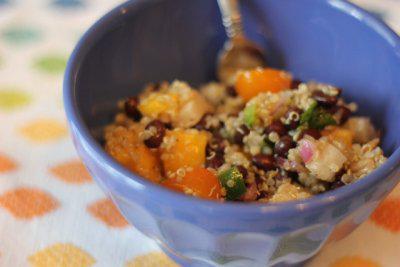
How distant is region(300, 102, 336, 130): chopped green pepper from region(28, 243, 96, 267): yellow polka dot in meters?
0.43

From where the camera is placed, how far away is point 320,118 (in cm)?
101

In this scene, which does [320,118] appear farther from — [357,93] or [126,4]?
[126,4]

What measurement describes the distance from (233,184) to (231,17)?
435mm

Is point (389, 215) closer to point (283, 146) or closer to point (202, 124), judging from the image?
point (283, 146)

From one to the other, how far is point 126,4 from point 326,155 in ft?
1.53

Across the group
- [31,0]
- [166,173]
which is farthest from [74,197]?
[31,0]

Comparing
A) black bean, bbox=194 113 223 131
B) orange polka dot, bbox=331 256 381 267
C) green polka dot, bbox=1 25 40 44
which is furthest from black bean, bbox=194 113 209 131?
green polka dot, bbox=1 25 40 44

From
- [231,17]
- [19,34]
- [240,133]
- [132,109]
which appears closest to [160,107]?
[132,109]

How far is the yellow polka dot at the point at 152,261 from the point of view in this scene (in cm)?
92

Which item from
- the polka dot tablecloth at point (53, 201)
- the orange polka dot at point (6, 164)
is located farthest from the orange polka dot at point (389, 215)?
the orange polka dot at point (6, 164)

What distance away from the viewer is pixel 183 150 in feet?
3.20

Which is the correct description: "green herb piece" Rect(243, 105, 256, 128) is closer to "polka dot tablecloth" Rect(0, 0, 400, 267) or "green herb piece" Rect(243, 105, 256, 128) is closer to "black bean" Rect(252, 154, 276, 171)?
"black bean" Rect(252, 154, 276, 171)

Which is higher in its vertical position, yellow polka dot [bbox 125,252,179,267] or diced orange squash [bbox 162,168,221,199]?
diced orange squash [bbox 162,168,221,199]

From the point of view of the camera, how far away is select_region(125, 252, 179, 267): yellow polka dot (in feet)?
3.01
